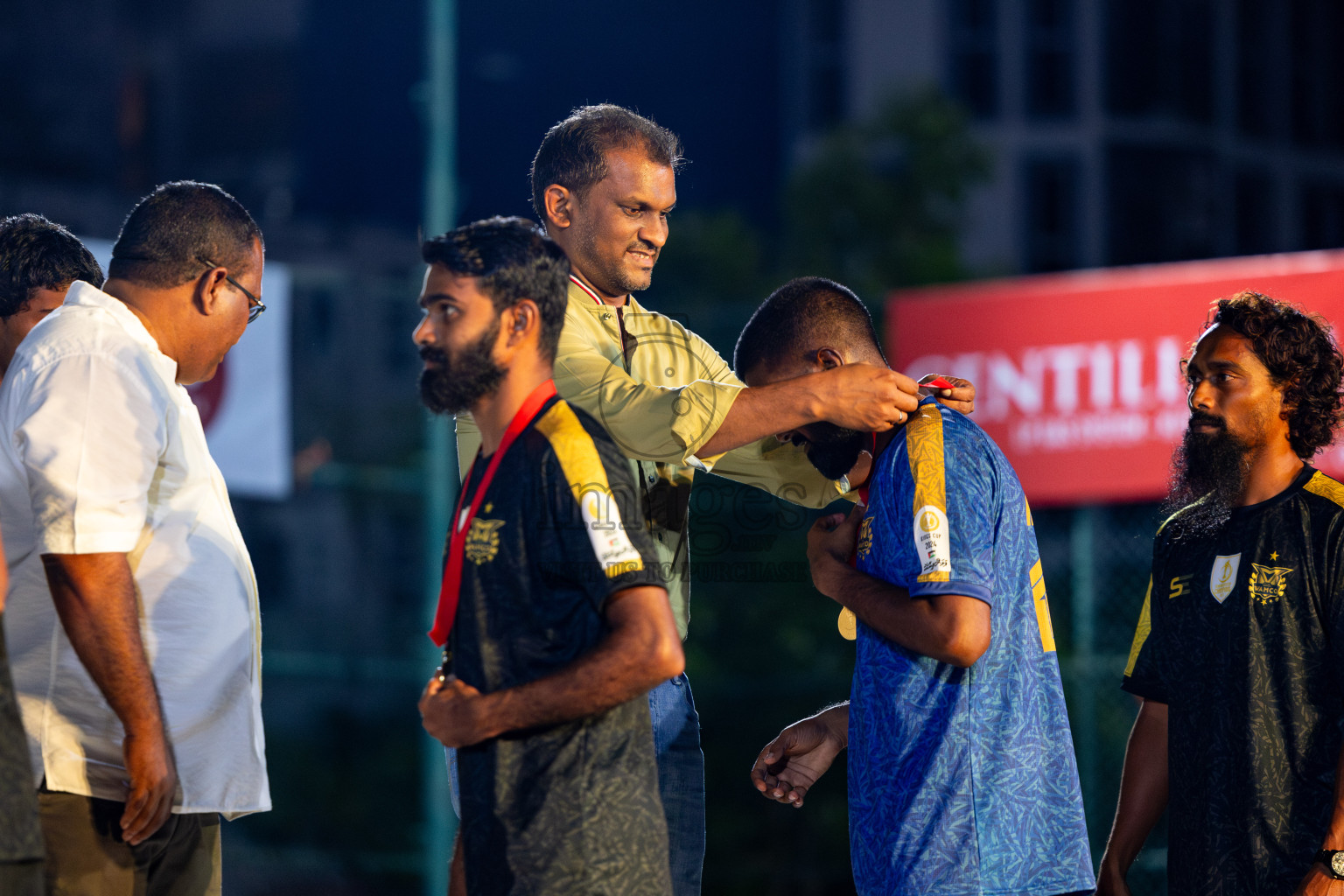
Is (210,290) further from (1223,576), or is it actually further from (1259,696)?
(1259,696)

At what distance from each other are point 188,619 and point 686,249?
13.2 metres

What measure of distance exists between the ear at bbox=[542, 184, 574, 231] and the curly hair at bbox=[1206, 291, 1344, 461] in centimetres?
176

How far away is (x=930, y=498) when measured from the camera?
3.16 m

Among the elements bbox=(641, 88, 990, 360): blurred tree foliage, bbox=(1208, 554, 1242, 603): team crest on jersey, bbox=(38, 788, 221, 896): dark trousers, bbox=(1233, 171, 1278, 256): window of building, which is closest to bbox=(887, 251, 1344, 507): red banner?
bbox=(1208, 554, 1242, 603): team crest on jersey

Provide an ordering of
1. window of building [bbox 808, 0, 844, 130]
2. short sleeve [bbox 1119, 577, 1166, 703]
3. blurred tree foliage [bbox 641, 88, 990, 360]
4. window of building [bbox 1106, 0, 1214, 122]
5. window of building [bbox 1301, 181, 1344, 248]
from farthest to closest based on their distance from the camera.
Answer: window of building [bbox 1301, 181, 1344, 248], window of building [bbox 808, 0, 844, 130], window of building [bbox 1106, 0, 1214, 122], blurred tree foliage [bbox 641, 88, 990, 360], short sleeve [bbox 1119, 577, 1166, 703]

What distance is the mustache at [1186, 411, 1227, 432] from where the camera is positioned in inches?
145

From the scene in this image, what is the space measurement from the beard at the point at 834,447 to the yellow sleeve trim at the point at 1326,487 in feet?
3.63

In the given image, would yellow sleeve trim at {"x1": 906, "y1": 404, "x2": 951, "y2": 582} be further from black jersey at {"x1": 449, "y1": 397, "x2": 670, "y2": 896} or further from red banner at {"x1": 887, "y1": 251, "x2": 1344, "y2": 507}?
red banner at {"x1": 887, "y1": 251, "x2": 1344, "y2": 507}

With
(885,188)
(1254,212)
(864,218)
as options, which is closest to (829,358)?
(864,218)

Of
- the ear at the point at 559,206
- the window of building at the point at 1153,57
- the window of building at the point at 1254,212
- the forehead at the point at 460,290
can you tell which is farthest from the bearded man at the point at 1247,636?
the window of building at the point at 1254,212

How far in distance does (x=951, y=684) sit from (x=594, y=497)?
3.08 feet

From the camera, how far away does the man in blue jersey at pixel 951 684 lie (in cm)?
307

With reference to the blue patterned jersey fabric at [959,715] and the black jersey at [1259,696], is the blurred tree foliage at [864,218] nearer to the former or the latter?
the black jersey at [1259,696]

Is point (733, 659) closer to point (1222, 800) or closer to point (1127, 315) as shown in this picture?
→ point (1127, 315)
